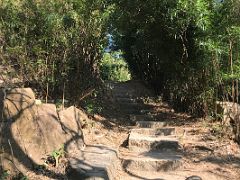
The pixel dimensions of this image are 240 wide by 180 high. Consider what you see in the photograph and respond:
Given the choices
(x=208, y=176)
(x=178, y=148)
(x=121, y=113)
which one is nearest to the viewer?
(x=208, y=176)

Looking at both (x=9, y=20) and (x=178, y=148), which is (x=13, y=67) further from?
(x=178, y=148)

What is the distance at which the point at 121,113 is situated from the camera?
9867mm

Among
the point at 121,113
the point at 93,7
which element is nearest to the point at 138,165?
the point at 93,7

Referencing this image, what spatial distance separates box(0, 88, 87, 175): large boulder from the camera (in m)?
4.71

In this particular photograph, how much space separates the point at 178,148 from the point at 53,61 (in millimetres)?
2487

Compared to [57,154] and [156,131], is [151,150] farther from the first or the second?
[57,154]

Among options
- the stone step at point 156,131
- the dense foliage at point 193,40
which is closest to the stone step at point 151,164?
the stone step at point 156,131

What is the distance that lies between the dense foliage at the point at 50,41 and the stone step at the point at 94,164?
4.79 ft

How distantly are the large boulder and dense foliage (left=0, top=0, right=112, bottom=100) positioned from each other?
1476 mm

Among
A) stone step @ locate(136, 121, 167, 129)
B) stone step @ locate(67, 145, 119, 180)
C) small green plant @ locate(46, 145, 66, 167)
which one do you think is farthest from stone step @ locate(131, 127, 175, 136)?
small green plant @ locate(46, 145, 66, 167)

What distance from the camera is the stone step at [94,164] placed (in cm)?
495

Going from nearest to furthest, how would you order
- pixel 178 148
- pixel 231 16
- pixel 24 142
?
pixel 24 142, pixel 178 148, pixel 231 16

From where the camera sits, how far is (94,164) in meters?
5.30

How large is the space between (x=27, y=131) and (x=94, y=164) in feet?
2.95
